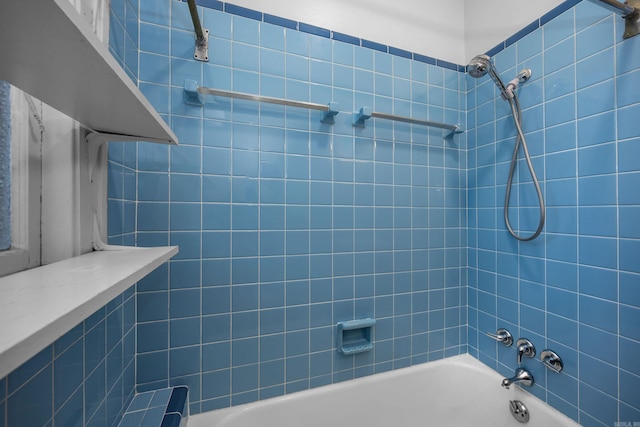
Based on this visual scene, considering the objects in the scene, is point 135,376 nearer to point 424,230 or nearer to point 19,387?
point 19,387

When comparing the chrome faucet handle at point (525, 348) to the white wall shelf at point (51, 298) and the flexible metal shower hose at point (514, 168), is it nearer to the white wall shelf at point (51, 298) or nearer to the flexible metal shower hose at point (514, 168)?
the flexible metal shower hose at point (514, 168)

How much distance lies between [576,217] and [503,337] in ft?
2.07

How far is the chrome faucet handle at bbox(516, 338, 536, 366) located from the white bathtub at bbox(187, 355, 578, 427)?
17 cm

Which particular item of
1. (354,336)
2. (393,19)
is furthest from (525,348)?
(393,19)

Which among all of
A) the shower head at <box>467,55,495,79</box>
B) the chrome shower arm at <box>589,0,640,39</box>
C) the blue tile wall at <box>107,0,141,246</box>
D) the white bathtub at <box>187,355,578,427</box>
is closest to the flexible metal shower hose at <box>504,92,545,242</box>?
the shower head at <box>467,55,495,79</box>

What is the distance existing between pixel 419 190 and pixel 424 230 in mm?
214

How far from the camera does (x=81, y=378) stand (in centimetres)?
57

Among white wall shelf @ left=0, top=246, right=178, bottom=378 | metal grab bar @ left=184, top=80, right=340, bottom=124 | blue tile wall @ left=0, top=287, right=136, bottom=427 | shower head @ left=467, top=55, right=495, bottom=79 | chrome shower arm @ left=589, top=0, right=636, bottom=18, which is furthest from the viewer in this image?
shower head @ left=467, top=55, right=495, bottom=79

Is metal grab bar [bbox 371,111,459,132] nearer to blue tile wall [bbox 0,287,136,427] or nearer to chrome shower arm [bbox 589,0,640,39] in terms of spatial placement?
chrome shower arm [bbox 589,0,640,39]

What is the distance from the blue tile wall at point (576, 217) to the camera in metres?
0.81

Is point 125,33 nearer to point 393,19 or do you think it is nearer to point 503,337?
point 393,19

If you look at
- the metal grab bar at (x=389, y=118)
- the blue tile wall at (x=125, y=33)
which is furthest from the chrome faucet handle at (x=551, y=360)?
the blue tile wall at (x=125, y=33)

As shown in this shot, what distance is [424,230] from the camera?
1.27 meters

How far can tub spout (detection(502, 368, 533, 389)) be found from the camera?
3.40 ft
